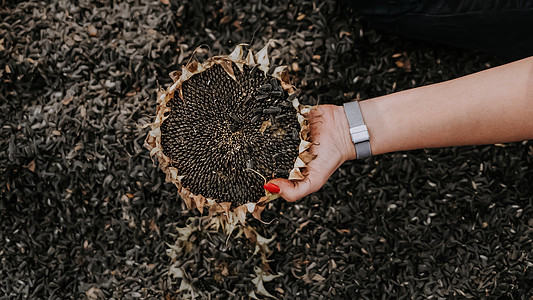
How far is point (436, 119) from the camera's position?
1211mm

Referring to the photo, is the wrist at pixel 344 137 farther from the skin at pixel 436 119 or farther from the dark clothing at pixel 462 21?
the dark clothing at pixel 462 21

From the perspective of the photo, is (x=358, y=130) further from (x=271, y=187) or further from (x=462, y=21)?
(x=462, y=21)

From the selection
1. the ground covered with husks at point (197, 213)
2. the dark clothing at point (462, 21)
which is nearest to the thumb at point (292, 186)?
the ground covered with husks at point (197, 213)

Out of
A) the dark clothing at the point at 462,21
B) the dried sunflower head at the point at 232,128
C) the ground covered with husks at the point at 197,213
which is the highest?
the dark clothing at the point at 462,21

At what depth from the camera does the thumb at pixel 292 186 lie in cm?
112

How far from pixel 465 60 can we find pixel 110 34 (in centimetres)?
140

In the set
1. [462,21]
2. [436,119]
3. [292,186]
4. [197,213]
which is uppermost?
[462,21]

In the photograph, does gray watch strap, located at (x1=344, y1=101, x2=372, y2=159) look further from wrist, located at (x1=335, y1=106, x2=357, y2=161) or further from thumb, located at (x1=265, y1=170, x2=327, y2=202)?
thumb, located at (x1=265, y1=170, x2=327, y2=202)

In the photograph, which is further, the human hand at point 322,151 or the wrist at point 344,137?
the wrist at point 344,137

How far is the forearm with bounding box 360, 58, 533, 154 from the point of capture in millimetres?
1111

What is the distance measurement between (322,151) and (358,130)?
0.14m

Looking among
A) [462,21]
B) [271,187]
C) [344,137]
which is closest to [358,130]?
[344,137]

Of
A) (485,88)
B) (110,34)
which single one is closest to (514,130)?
(485,88)

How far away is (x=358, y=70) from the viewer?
1624 mm
